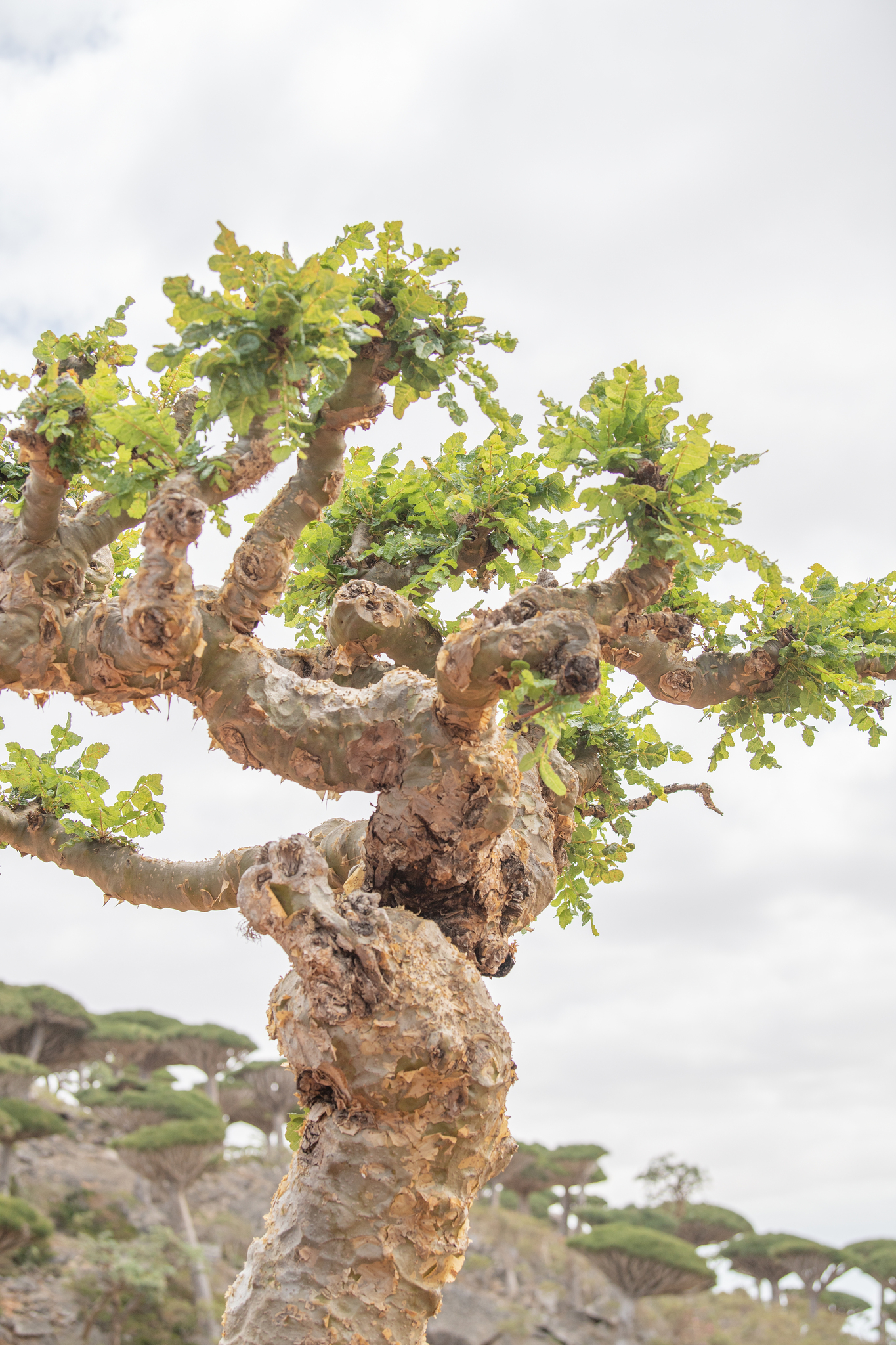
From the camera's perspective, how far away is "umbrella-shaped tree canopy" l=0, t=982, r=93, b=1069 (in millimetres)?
22734

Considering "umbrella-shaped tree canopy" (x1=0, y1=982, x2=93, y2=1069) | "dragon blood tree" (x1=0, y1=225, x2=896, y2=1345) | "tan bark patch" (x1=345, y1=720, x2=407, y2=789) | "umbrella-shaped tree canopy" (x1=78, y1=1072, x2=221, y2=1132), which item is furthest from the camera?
"umbrella-shaped tree canopy" (x1=0, y1=982, x2=93, y2=1069)

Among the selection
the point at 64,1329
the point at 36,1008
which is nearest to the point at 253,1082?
the point at 36,1008

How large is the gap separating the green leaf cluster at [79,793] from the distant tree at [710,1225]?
24.5 m

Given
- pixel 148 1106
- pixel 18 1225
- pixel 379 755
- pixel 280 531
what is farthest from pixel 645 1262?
pixel 280 531

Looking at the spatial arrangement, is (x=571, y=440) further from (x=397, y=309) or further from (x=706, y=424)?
(x=397, y=309)

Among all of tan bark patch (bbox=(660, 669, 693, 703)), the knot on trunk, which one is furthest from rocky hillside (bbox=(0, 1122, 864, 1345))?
the knot on trunk

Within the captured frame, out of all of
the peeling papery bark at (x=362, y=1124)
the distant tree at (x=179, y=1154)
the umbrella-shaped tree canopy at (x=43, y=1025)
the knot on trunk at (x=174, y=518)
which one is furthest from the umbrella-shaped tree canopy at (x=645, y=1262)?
the knot on trunk at (x=174, y=518)

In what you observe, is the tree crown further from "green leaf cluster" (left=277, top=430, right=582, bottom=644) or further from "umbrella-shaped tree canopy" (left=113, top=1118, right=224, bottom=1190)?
"green leaf cluster" (left=277, top=430, right=582, bottom=644)

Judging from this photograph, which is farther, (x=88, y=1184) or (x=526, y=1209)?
(x=526, y=1209)

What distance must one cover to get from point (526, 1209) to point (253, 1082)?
830 centimetres

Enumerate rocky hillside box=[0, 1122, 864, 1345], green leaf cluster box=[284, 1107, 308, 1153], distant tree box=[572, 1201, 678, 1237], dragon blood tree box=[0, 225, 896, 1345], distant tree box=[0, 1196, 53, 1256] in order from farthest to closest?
distant tree box=[572, 1201, 678, 1237], rocky hillside box=[0, 1122, 864, 1345], distant tree box=[0, 1196, 53, 1256], green leaf cluster box=[284, 1107, 308, 1153], dragon blood tree box=[0, 225, 896, 1345]

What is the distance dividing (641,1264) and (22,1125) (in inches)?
462

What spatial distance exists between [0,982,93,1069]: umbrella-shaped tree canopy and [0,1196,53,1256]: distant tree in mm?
7409

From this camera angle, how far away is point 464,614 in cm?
499
